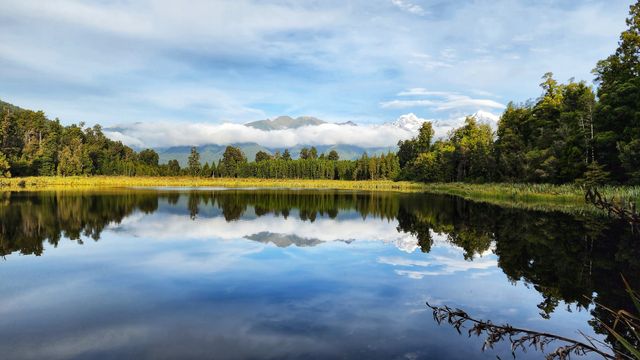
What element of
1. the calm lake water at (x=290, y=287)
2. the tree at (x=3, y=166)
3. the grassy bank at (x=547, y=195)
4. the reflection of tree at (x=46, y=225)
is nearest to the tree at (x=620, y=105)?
the grassy bank at (x=547, y=195)

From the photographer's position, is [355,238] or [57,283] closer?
[57,283]

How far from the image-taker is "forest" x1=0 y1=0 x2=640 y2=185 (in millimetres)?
41906

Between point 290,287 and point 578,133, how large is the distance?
1819 inches

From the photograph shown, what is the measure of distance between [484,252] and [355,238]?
19.9ft

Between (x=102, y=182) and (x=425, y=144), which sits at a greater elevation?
(x=425, y=144)

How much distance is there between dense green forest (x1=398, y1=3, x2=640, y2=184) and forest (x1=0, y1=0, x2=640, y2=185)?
0.11 metres

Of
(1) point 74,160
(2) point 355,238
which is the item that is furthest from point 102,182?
(2) point 355,238

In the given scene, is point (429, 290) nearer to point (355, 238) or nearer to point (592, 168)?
point (355, 238)

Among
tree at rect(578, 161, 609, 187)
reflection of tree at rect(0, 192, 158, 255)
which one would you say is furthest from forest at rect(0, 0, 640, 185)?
reflection of tree at rect(0, 192, 158, 255)

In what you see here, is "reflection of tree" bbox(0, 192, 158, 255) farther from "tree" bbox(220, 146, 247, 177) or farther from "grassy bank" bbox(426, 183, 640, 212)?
"tree" bbox(220, 146, 247, 177)

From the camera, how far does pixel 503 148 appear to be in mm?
66500

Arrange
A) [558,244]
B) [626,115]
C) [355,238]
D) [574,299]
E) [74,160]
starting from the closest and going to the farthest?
[574,299]
[558,244]
[355,238]
[626,115]
[74,160]

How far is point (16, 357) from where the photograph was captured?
632cm

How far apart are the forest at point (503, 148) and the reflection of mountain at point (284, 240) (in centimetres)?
3002
